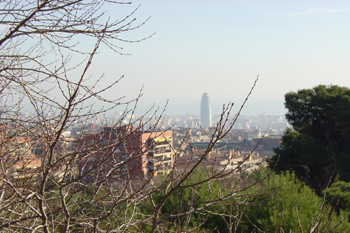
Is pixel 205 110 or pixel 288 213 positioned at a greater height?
pixel 205 110

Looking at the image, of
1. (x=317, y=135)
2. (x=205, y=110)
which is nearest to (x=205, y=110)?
(x=205, y=110)

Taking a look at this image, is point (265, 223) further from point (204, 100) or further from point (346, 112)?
point (204, 100)

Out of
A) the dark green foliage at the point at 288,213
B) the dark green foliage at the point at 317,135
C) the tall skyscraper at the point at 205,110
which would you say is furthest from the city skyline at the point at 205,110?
the dark green foliage at the point at 288,213

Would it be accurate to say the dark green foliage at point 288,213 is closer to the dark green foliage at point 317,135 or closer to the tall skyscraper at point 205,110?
the dark green foliage at point 317,135

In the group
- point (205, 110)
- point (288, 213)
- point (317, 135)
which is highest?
point (205, 110)

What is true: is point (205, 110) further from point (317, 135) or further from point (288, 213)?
point (288, 213)

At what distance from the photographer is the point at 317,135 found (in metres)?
14.0

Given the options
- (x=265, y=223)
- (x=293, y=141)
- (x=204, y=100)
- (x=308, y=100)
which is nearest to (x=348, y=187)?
(x=265, y=223)

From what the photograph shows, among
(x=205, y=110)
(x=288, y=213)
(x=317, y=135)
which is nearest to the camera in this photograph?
(x=288, y=213)

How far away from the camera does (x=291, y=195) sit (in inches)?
239

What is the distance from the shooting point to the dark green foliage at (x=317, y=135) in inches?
512

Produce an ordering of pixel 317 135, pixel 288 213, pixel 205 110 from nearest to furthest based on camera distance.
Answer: pixel 288 213 < pixel 317 135 < pixel 205 110

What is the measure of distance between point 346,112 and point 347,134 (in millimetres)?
811

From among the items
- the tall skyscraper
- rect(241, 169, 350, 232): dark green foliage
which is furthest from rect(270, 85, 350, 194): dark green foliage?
the tall skyscraper
